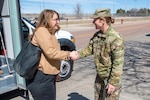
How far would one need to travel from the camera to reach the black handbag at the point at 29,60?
263cm

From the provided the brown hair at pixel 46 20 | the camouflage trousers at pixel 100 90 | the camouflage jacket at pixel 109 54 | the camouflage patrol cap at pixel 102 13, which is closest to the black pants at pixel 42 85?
the brown hair at pixel 46 20

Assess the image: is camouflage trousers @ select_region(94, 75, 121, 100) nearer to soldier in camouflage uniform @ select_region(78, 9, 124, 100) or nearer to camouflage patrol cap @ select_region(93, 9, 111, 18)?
soldier in camouflage uniform @ select_region(78, 9, 124, 100)

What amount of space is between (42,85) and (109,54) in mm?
946

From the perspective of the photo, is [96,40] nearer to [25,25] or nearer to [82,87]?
[82,87]

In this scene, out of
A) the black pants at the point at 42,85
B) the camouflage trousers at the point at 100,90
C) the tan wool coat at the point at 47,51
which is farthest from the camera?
the camouflage trousers at the point at 100,90

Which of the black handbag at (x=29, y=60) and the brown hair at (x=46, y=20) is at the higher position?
the brown hair at (x=46, y=20)

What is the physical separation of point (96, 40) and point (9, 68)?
2171 mm

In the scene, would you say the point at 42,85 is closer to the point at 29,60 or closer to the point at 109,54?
the point at 29,60

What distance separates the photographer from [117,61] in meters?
2.88

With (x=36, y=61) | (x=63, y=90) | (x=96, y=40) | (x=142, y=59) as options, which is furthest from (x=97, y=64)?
(x=142, y=59)

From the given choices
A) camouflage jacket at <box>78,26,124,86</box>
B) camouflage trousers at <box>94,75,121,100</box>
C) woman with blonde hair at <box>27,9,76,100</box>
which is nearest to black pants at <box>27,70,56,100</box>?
woman with blonde hair at <box>27,9,76,100</box>

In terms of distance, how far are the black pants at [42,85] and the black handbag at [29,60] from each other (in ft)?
0.33

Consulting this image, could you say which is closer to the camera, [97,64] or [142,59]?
[97,64]

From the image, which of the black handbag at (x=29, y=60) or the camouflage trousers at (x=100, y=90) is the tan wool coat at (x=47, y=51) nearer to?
the black handbag at (x=29, y=60)
